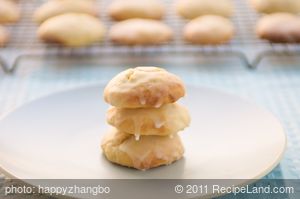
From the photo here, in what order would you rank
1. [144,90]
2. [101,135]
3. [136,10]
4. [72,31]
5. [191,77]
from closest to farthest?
[144,90] → [101,135] → [191,77] → [72,31] → [136,10]

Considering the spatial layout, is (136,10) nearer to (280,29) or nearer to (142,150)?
(280,29)

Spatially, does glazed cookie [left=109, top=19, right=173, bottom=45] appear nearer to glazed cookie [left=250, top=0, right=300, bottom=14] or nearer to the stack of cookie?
glazed cookie [left=250, top=0, right=300, bottom=14]

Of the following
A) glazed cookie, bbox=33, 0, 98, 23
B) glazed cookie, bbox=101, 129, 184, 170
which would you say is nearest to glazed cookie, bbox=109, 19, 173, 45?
glazed cookie, bbox=33, 0, 98, 23

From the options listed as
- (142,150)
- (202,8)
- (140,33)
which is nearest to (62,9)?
(140,33)

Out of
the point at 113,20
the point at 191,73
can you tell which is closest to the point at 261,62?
the point at 191,73

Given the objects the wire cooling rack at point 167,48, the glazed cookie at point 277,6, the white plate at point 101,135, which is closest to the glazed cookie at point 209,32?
the wire cooling rack at point 167,48

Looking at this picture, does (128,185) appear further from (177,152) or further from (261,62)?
(261,62)
